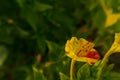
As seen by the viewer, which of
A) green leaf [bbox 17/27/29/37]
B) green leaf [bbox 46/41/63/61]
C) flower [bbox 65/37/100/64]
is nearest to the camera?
flower [bbox 65/37/100/64]

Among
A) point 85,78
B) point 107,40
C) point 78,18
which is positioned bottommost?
point 85,78

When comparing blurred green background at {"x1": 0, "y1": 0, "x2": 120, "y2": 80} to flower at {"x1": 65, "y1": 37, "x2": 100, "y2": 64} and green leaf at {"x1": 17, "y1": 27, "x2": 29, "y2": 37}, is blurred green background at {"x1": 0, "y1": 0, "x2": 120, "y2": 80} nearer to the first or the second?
green leaf at {"x1": 17, "y1": 27, "x2": 29, "y2": 37}

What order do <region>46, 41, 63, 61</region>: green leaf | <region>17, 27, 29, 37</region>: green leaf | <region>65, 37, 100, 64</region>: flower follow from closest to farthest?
1. <region>65, 37, 100, 64</region>: flower
2. <region>46, 41, 63, 61</region>: green leaf
3. <region>17, 27, 29, 37</region>: green leaf

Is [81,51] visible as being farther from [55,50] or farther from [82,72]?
[55,50]

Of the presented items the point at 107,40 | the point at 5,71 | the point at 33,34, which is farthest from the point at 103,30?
the point at 5,71

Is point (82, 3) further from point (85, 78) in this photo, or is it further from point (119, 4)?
point (85, 78)

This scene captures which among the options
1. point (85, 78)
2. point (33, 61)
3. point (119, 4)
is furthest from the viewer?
point (33, 61)

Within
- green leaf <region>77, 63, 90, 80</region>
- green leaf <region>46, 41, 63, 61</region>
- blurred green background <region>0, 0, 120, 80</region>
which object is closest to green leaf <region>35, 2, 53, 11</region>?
blurred green background <region>0, 0, 120, 80</region>

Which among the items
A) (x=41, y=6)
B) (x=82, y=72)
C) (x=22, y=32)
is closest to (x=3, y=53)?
(x=22, y=32)
